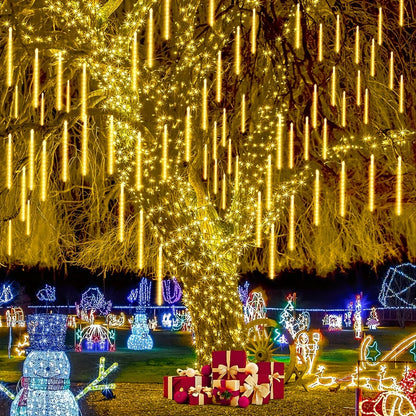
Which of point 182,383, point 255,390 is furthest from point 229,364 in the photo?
point 182,383

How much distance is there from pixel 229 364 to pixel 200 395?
1.87 feet

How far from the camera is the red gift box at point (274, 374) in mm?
12023

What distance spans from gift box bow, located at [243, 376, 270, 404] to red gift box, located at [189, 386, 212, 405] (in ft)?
1.61

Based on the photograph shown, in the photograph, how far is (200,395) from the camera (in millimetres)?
11758

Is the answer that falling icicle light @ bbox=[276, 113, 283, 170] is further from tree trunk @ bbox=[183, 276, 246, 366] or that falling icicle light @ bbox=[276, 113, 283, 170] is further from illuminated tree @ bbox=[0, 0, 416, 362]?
tree trunk @ bbox=[183, 276, 246, 366]

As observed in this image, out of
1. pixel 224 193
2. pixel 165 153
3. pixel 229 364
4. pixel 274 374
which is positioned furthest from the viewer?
pixel 224 193

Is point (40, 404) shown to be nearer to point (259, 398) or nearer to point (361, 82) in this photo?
point (259, 398)

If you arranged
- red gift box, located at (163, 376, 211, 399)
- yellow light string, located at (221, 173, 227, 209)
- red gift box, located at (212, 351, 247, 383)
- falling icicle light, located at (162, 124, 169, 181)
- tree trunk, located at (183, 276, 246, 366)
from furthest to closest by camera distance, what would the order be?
yellow light string, located at (221, 173, 227, 209)
tree trunk, located at (183, 276, 246, 366)
falling icicle light, located at (162, 124, 169, 181)
red gift box, located at (163, 376, 211, 399)
red gift box, located at (212, 351, 247, 383)

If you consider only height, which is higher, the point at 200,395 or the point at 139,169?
the point at 139,169

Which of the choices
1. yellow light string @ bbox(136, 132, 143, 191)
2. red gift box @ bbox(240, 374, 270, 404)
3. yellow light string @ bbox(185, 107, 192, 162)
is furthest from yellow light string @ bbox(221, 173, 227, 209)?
red gift box @ bbox(240, 374, 270, 404)

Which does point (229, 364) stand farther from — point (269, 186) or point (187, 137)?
point (187, 137)

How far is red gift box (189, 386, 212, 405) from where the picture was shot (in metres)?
11.7

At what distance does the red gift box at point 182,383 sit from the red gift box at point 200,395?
0.35ft

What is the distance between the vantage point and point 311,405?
11.6 m
